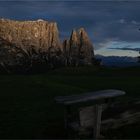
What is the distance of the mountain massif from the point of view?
121031mm

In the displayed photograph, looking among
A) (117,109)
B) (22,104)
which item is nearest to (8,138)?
(117,109)

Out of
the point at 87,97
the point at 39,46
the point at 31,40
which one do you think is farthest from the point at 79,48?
the point at 87,97

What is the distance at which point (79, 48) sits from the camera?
13988cm

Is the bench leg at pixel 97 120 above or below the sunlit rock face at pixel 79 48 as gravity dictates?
below

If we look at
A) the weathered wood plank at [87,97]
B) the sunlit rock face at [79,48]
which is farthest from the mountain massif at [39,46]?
the weathered wood plank at [87,97]

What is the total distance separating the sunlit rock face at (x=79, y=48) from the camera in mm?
134750

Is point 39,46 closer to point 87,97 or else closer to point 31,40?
point 31,40

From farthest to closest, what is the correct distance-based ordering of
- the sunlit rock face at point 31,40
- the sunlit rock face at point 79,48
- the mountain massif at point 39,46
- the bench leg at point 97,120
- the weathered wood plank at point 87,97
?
the sunlit rock face at point 79,48 < the sunlit rock face at point 31,40 < the mountain massif at point 39,46 < the weathered wood plank at point 87,97 < the bench leg at point 97,120

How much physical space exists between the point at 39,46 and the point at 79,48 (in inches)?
495

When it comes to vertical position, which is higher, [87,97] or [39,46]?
[39,46]

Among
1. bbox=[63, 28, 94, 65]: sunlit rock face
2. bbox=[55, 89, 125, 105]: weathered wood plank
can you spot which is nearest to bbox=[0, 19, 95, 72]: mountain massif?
bbox=[63, 28, 94, 65]: sunlit rock face

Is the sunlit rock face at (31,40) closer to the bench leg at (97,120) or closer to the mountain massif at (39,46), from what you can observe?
the mountain massif at (39,46)

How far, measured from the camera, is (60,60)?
128 metres

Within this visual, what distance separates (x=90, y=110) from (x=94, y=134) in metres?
0.60
